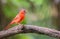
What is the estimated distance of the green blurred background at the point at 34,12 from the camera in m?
2.07

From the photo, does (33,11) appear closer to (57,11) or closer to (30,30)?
(57,11)

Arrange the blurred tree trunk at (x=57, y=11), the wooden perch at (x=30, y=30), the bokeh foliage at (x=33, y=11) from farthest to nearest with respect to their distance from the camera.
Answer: the blurred tree trunk at (x=57, y=11) < the bokeh foliage at (x=33, y=11) < the wooden perch at (x=30, y=30)

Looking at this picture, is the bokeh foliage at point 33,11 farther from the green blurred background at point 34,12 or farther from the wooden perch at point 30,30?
the wooden perch at point 30,30

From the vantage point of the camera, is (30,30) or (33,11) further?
(33,11)

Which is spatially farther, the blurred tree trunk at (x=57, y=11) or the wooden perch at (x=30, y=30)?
the blurred tree trunk at (x=57, y=11)

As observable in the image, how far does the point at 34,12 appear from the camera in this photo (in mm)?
2553

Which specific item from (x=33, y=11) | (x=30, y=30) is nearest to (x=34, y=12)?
(x=33, y=11)

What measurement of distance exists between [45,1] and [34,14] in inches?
13.2

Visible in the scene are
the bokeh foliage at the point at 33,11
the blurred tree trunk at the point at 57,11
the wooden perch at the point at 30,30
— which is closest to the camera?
the wooden perch at the point at 30,30

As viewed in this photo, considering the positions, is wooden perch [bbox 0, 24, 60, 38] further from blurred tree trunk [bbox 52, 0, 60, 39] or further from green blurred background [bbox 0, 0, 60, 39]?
blurred tree trunk [bbox 52, 0, 60, 39]

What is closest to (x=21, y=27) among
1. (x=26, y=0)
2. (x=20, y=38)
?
(x=20, y=38)

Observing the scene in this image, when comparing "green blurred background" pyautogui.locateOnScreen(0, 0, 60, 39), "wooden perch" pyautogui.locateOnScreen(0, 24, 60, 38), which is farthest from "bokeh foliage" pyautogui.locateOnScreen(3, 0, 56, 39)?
"wooden perch" pyautogui.locateOnScreen(0, 24, 60, 38)

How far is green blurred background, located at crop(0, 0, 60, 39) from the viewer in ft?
6.80

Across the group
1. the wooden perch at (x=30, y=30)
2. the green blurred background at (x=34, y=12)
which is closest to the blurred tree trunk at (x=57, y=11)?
the green blurred background at (x=34, y=12)
